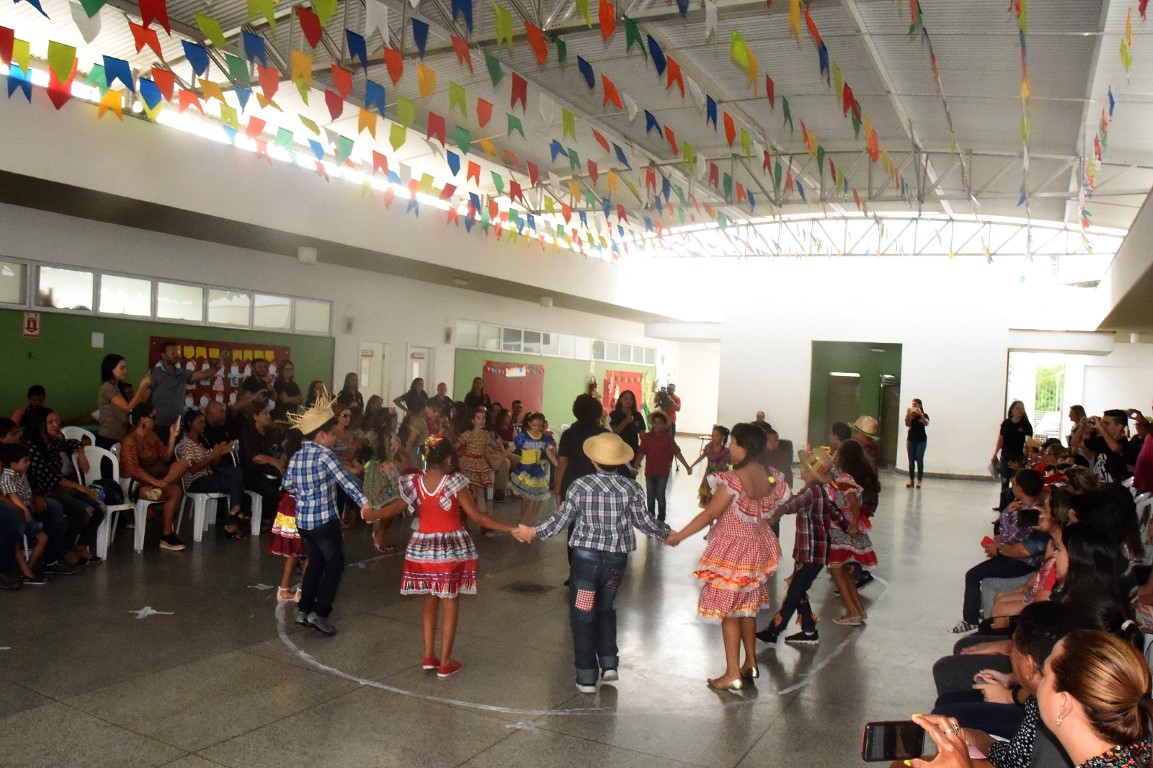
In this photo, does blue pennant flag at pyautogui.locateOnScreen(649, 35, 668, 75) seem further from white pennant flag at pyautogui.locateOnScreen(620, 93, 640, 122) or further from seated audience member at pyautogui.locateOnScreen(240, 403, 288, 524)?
seated audience member at pyautogui.locateOnScreen(240, 403, 288, 524)

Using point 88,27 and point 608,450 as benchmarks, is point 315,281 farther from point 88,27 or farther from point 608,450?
point 608,450

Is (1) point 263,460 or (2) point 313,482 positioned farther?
(1) point 263,460

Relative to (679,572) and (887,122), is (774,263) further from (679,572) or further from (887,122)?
(679,572)

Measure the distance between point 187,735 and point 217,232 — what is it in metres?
9.24

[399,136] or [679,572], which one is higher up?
[399,136]

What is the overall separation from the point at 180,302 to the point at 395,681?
30.5 feet

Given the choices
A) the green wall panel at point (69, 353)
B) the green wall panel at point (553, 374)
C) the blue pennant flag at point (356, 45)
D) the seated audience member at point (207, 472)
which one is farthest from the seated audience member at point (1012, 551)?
the green wall panel at point (553, 374)

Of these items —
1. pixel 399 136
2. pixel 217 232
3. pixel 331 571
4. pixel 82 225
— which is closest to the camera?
pixel 331 571

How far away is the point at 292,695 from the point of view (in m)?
4.47

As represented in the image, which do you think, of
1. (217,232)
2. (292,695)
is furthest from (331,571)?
(217,232)

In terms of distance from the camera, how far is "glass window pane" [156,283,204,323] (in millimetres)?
12078

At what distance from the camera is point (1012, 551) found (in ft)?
19.4

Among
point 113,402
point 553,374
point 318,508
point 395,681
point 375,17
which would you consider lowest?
point 395,681

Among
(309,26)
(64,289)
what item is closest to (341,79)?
A: (309,26)
